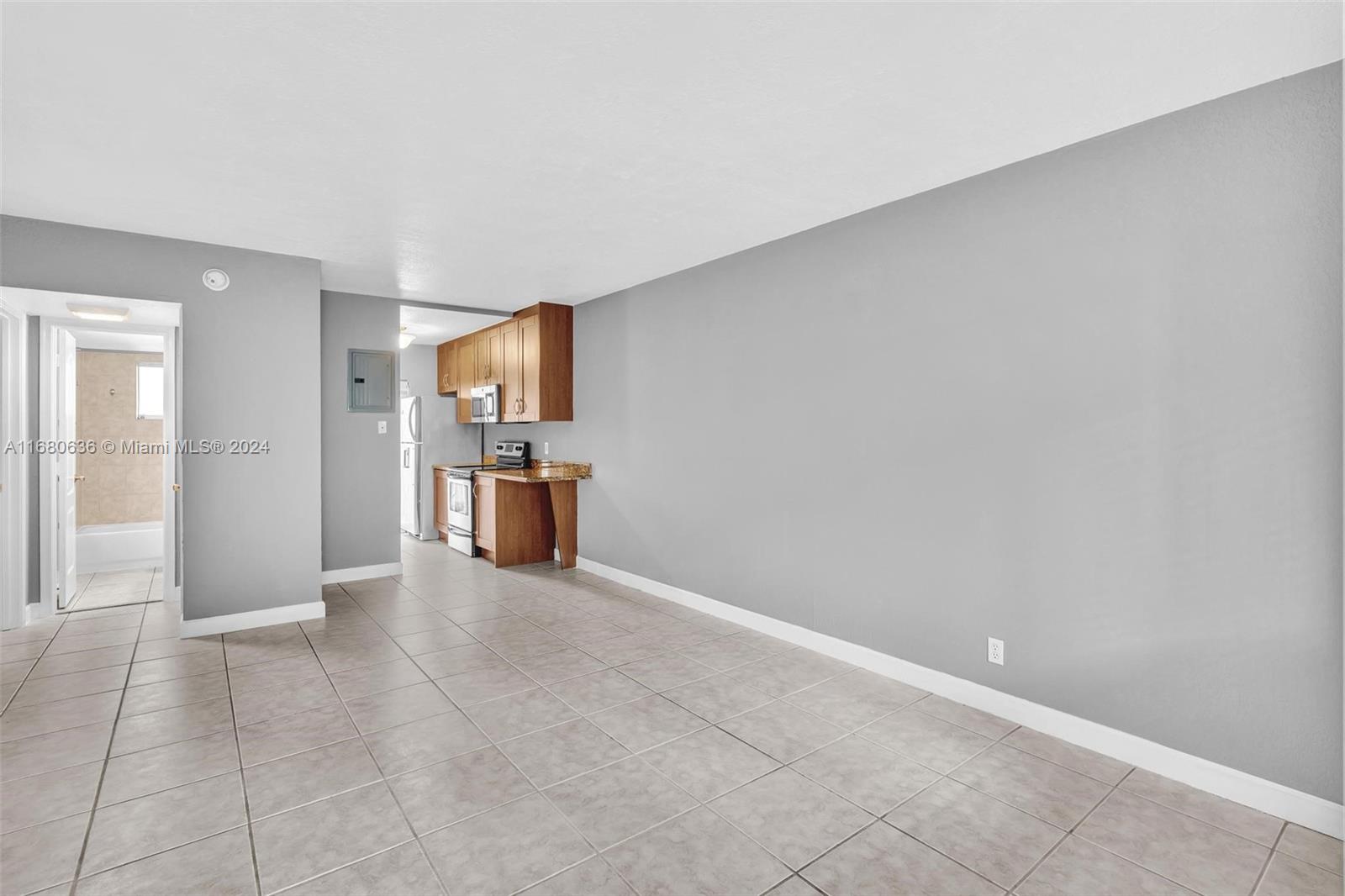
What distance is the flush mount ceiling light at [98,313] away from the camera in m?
4.07

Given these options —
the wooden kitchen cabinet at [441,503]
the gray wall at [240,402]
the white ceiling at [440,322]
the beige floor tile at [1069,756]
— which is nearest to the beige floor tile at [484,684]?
the gray wall at [240,402]

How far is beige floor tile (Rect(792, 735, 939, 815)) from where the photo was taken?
2.38 m

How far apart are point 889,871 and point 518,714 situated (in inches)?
68.7

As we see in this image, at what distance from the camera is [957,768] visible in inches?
101

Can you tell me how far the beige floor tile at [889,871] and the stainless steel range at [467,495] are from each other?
5.34 meters

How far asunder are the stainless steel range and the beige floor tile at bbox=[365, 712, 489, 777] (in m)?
3.89

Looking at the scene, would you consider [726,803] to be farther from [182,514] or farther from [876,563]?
[182,514]

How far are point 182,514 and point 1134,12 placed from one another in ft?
17.0

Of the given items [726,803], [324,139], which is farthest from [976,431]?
[324,139]

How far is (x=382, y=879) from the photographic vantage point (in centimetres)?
193

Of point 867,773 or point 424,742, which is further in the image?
point 424,742

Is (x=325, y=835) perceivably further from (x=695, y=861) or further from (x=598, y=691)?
(x=598, y=691)

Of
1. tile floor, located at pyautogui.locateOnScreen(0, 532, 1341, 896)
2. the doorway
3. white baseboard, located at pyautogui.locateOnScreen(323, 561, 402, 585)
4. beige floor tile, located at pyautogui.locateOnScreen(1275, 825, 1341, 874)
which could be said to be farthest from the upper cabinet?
beige floor tile, located at pyautogui.locateOnScreen(1275, 825, 1341, 874)

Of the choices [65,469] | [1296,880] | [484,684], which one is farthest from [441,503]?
[1296,880]
